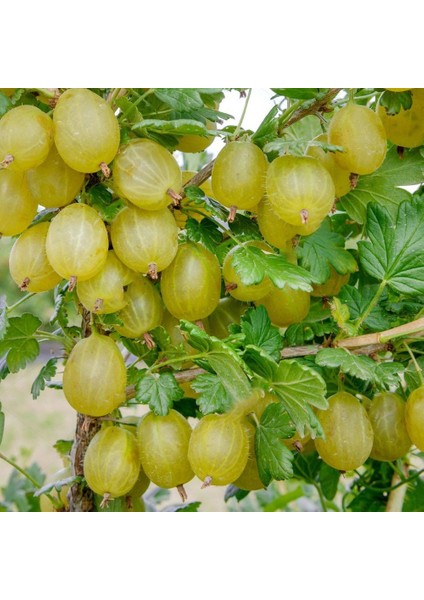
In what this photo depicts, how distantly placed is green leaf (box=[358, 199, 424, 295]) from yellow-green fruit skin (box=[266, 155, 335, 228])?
0.25 ft

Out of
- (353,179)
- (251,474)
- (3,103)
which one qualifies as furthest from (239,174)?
(251,474)

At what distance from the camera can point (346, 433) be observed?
0.80 meters

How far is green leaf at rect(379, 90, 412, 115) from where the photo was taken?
30.8 inches

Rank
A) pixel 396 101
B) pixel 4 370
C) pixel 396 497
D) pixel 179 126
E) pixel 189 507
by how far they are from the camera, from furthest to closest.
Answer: pixel 396 497, pixel 189 507, pixel 4 370, pixel 396 101, pixel 179 126

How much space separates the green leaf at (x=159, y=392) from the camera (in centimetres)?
74

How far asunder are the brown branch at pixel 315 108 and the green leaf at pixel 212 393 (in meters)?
0.28

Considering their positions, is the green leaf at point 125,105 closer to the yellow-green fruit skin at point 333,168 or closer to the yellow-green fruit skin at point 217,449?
the yellow-green fruit skin at point 333,168

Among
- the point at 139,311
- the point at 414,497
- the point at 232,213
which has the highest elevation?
the point at 232,213

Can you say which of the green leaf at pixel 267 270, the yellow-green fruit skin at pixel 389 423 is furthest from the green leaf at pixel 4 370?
the yellow-green fruit skin at pixel 389 423

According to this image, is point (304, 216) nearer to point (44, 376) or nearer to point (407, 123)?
point (407, 123)

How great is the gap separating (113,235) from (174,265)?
2.9 inches

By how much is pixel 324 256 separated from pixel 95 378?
0.29 meters

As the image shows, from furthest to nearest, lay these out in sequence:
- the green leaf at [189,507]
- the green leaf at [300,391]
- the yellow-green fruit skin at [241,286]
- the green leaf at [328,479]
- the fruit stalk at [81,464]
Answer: the green leaf at [328,479] → the green leaf at [189,507] → the fruit stalk at [81,464] → the yellow-green fruit skin at [241,286] → the green leaf at [300,391]

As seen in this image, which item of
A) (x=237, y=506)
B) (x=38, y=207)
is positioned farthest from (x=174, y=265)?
(x=237, y=506)
